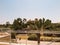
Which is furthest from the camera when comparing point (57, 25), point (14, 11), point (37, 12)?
point (57, 25)

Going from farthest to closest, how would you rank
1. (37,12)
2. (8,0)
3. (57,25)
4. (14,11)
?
(57,25)
(37,12)
(14,11)
(8,0)

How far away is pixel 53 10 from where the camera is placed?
11492 millimetres

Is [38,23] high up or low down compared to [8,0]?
down

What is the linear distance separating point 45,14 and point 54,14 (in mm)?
728

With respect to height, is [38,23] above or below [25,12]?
below

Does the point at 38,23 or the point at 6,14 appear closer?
the point at 6,14

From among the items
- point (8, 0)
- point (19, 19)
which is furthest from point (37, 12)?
point (8, 0)

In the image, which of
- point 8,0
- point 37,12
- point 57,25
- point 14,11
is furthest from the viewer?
point 57,25

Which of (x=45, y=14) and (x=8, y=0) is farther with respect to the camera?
(x=45, y=14)

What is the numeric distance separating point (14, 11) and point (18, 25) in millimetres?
2324

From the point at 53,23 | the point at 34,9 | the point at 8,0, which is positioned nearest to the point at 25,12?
the point at 34,9

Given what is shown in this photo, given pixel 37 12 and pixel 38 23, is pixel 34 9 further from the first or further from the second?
pixel 38 23

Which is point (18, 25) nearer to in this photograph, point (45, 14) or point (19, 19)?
point (19, 19)

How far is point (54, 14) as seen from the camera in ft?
39.4
